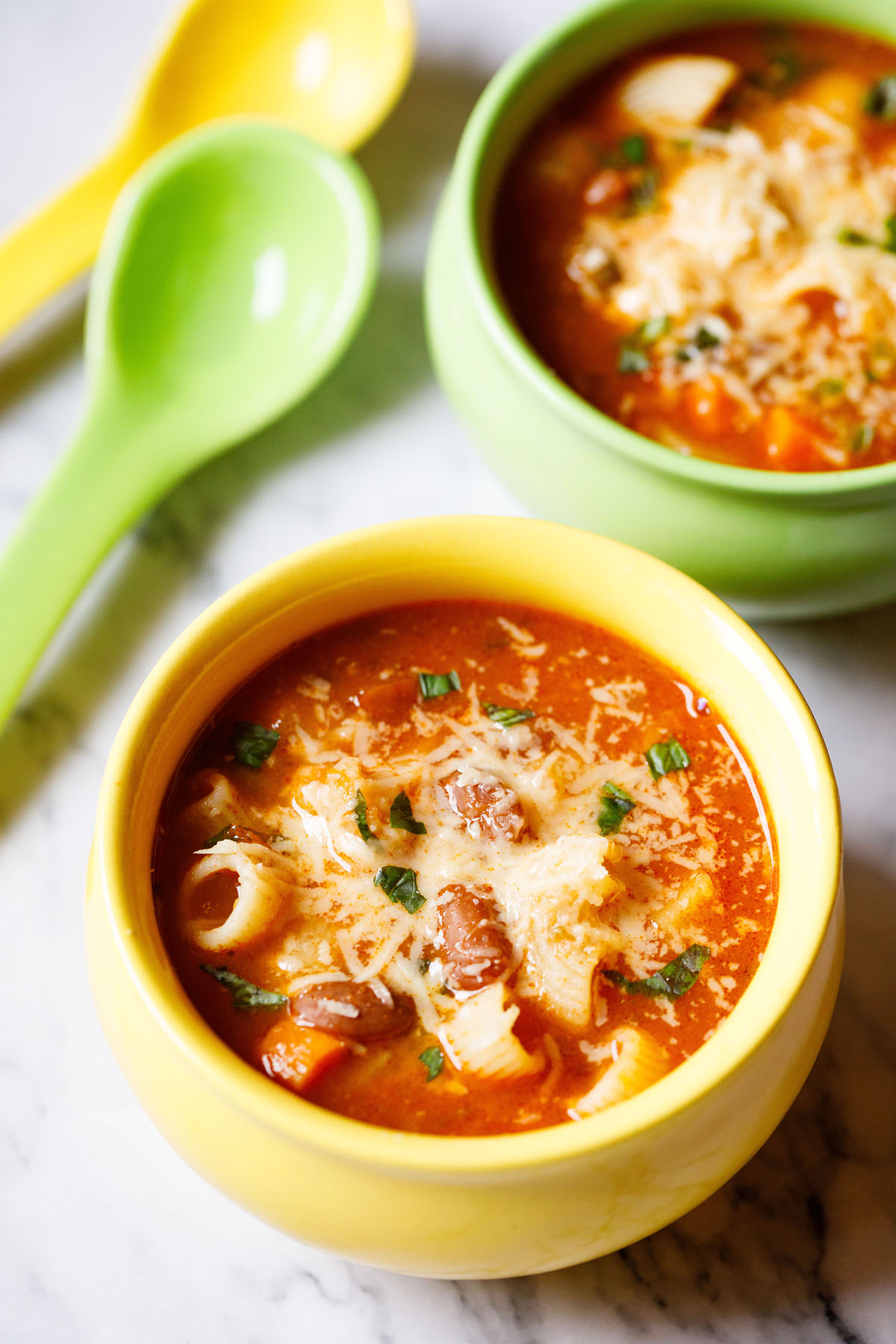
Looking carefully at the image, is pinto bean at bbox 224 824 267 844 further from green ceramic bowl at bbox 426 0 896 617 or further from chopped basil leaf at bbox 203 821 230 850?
green ceramic bowl at bbox 426 0 896 617

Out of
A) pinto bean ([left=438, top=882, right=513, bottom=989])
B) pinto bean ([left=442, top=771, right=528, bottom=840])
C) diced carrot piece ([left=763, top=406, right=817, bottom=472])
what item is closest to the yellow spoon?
diced carrot piece ([left=763, top=406, right=817, bottom=472])

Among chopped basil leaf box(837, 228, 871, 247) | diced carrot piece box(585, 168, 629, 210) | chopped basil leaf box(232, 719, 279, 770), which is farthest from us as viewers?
diced carrot piece box(585, 168, 629, 210)

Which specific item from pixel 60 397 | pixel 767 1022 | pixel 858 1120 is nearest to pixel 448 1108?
pixel 767 1022

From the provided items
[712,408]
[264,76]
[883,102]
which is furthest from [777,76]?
[264,76]

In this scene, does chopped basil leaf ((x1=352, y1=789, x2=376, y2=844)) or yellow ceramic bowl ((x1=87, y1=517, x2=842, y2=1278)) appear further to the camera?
chopped basil leaf ((x1=352, y1=789, x2=376, y2=844))

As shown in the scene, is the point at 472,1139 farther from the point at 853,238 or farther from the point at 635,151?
the point at 635,151

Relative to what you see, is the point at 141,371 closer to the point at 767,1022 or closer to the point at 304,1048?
the point at 304,1048
